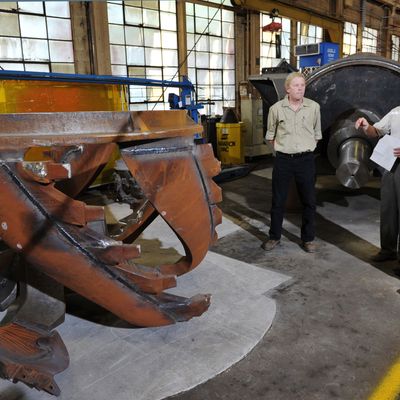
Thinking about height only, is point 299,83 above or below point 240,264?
above

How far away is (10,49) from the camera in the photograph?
256 inches

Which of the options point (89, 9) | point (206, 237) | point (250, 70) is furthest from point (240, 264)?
point (250, 70)

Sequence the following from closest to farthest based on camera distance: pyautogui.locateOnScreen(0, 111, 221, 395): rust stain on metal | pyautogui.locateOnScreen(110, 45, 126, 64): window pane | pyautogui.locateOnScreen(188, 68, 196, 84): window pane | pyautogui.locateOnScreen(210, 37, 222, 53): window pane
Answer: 1. pyautogui.locateOnScreen(0, 111, 221, 395): rust stain on metal
2. pyautogui.locateOnScreen(110, 45, 126, 64): window pane
3. pyautogui.locateOnScreen(188, 68, 196, 84): window pane
4. pyautogui.locateOnScreen(210, 37, 222, 53): window pane

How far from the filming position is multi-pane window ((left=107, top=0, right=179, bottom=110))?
25.9 feet

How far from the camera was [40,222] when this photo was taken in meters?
1.70

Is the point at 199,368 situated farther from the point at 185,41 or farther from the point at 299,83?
the point at 185,41

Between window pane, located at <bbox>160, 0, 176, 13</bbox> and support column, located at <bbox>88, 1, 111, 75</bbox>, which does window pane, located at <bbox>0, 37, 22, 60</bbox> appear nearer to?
support column, located at <bbox>88, 1, 111, 75</bbox>

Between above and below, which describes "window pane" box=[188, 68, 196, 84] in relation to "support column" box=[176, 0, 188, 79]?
below

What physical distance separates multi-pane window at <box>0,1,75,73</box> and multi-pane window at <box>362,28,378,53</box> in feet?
40.3

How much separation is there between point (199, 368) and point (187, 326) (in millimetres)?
388

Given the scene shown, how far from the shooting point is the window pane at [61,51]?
6988 mm

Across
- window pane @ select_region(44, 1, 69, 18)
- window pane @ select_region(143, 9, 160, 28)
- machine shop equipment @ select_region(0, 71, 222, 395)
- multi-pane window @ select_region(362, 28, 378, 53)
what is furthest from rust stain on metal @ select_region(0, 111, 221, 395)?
multi-pane window @ select_region(362, 28, 378, 53)

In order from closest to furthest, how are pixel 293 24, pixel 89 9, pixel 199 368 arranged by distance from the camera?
1. pixel 199 368
2. pixel 89 9
3. pixel 293 24

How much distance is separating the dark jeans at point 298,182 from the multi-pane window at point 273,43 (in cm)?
850
